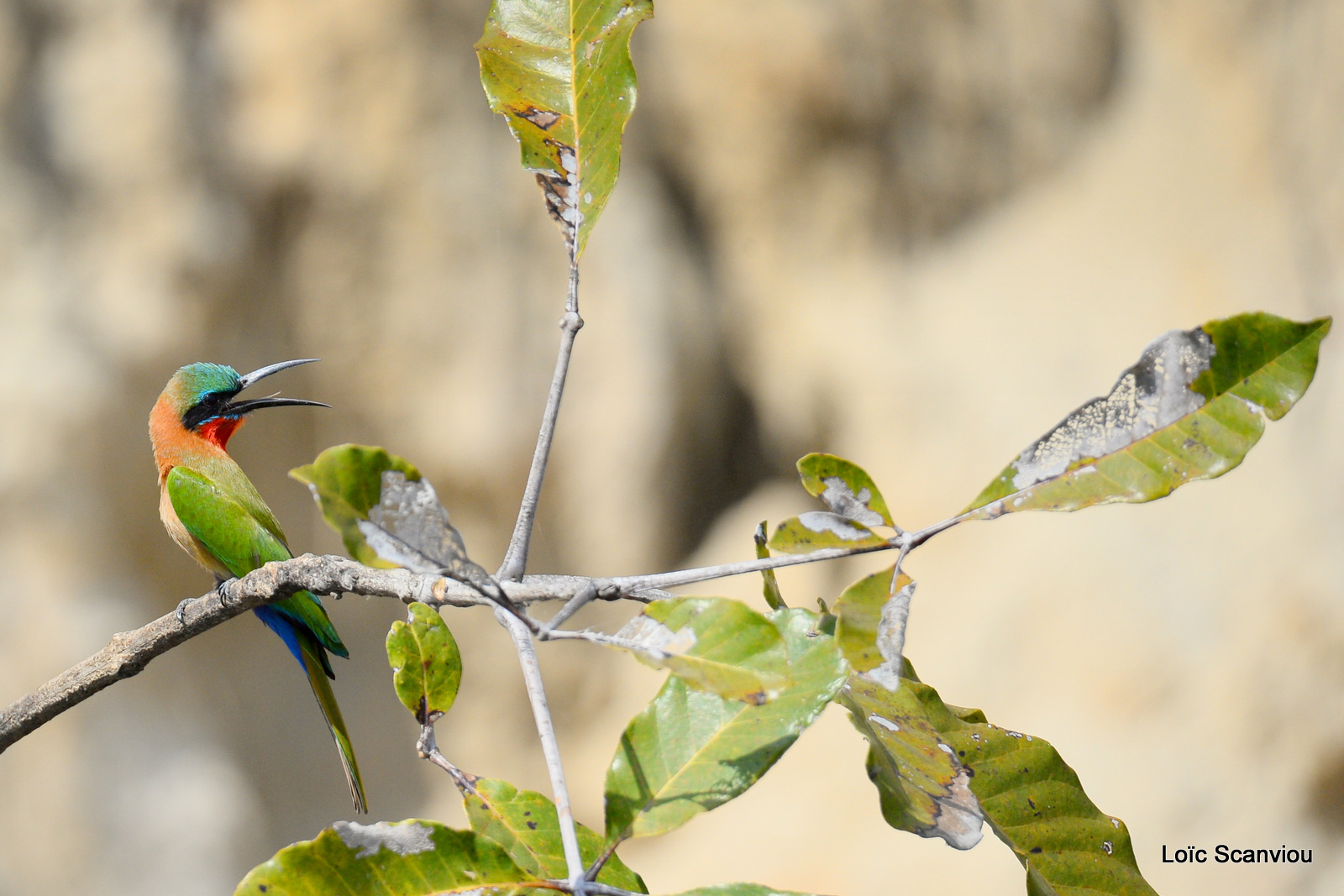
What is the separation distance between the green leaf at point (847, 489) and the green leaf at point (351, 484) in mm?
153

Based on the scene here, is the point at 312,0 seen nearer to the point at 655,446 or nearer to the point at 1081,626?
the point at 655,446

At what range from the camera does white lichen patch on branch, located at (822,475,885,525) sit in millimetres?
317

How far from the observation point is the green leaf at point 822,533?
0.31 metres

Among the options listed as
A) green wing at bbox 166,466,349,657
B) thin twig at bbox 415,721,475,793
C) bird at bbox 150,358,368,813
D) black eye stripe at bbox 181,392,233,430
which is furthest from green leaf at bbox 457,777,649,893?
black eye stripe at bbox 181,392,233,430

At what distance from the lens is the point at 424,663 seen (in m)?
0.45

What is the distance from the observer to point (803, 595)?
79.0 inches

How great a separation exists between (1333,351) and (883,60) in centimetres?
118

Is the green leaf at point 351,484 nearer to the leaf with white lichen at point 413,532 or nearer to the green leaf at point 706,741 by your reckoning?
the leaf with white lichen at point 413,532

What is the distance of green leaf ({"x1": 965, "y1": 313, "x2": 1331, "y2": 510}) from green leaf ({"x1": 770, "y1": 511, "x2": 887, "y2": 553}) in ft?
0.15

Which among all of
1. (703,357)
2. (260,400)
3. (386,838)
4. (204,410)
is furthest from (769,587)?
(703,357)

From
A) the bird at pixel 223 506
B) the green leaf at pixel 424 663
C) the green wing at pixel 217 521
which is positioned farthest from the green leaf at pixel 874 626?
the green wing at pixel 217 521

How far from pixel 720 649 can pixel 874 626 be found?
54mm

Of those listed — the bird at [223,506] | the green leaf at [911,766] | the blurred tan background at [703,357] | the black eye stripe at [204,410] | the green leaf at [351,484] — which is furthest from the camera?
the blurred tan background at [703,357]

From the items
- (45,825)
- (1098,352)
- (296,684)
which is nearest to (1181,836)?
(1098,352)
